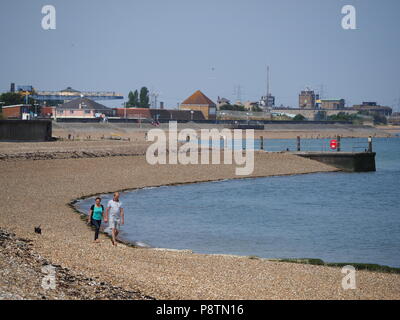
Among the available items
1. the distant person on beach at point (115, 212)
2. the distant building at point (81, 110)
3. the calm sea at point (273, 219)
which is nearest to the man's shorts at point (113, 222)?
the distant person on beach at point (115, 212)

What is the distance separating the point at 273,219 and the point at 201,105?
159586 mm

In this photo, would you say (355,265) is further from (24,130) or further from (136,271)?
(24,130)

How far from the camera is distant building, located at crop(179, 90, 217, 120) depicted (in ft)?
627

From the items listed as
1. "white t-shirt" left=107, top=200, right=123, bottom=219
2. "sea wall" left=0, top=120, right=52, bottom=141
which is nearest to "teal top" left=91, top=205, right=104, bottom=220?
"white t-shirt" left=107, top=200, right=123, bottom=219

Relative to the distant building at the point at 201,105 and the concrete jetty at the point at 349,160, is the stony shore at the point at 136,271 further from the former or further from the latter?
the distant building at the point at 201,105

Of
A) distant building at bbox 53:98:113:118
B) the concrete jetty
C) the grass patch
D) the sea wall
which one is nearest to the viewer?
the grass patch

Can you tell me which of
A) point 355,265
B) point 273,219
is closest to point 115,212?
point 355,265

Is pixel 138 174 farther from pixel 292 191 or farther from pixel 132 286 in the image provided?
pixel 132 286

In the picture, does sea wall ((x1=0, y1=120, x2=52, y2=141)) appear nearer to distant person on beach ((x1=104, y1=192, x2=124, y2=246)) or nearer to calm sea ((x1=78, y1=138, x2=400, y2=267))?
calm sea ((x1=78, y1=138, x2=400, y2=267))

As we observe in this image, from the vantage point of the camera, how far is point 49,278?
14.7m

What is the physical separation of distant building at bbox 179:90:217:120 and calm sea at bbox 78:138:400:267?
139128 mm

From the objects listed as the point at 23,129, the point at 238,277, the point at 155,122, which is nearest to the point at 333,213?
the point at 238,277

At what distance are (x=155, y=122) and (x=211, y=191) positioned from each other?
361ft
